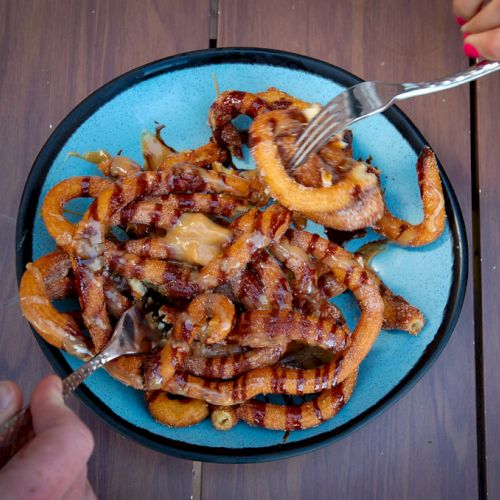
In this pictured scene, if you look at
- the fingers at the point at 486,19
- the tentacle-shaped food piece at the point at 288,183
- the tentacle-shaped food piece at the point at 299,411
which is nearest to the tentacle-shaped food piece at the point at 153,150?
the tentacle-shaped food piece at the point at 288,183

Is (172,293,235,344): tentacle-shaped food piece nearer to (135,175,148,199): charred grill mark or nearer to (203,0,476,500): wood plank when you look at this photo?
(135,175,148,199): charred grill mark

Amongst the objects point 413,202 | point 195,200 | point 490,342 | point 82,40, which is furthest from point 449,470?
point 82,40

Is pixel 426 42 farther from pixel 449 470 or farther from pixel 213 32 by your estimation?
pixel 449 470

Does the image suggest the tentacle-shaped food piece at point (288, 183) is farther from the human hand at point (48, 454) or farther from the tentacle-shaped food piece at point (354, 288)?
the human hand at point (48, 454)

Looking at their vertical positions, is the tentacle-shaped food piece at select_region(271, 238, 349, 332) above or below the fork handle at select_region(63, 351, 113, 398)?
above

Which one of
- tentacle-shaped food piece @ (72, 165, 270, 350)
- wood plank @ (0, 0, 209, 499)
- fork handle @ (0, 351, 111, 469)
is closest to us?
fork handle @ (0, 351, 111, 469)

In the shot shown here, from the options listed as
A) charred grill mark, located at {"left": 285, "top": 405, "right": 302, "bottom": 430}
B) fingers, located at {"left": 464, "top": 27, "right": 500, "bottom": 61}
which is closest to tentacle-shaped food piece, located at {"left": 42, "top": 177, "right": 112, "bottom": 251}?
charred grill mark, located at {"left": 285, "top": 405, "right": 302, "bottom": 430}

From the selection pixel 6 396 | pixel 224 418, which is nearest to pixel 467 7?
pixel 224 418
